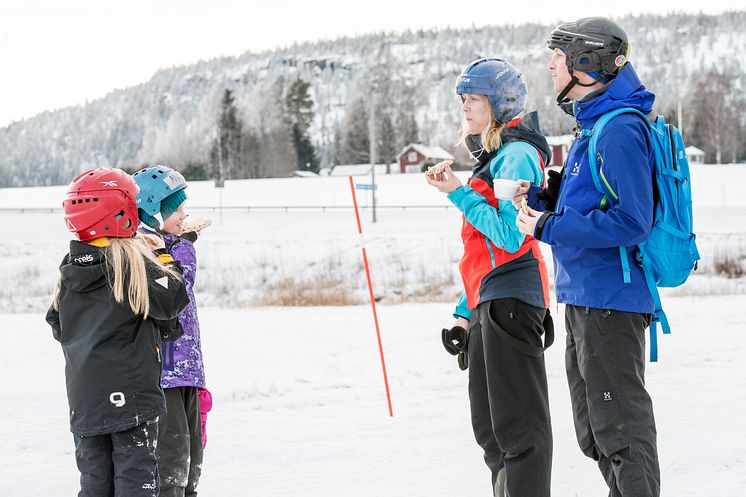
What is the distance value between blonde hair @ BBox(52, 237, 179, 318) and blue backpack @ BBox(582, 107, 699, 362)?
166 centimetres

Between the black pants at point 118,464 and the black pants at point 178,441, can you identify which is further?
the black pants at point 178,441

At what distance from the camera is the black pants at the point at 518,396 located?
319cm

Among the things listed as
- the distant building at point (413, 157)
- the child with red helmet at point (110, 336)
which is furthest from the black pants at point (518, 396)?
the distant building at point (413, 157)

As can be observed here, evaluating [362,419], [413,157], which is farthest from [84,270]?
[413,157]

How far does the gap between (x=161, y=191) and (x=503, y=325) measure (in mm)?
1628

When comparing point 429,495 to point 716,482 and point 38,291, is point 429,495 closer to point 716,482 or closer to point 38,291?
point 716,482

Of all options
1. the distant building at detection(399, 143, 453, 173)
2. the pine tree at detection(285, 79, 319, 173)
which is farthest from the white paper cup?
the pine tree at detection(285, 79, 319, 173)

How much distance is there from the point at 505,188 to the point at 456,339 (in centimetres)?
81

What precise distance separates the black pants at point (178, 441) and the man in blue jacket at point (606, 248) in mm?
1654

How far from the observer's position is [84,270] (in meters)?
2.93

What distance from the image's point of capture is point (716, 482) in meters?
4.15

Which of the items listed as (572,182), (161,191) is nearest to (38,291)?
(161,191)

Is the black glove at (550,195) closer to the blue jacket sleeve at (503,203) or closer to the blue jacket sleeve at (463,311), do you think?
the blue jacket sleeve at (503,203)

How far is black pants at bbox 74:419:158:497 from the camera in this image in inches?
115
